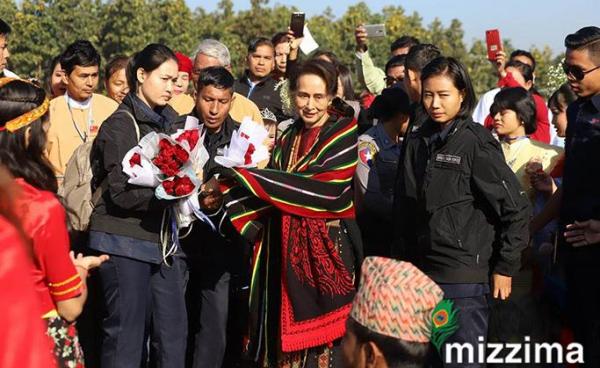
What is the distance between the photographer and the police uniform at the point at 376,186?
6395 mm

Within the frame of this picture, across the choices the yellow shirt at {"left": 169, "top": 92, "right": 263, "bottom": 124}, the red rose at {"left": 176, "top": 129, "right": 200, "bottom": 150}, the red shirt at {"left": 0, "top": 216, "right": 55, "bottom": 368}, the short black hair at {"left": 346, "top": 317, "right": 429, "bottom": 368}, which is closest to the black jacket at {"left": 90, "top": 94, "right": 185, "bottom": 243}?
the red rose at {"left": 176, "top": 129, "right": 200, "bottom": 150}

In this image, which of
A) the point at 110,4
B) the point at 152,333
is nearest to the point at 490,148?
the point at 152,333

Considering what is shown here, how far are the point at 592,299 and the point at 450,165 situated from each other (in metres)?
1.06

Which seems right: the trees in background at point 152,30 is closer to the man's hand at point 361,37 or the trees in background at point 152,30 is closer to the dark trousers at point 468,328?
the man's hand at point 361,37

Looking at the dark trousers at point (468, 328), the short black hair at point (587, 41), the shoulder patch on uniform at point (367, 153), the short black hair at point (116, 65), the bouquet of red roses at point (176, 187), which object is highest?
the short black hair at point (587, 41)

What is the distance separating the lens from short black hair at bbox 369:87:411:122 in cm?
663

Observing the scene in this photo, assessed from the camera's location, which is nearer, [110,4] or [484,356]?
[484,356]

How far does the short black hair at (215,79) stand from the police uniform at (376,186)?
1.06 meters

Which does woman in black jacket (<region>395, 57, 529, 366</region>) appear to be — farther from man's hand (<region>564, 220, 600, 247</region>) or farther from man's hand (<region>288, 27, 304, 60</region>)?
man's hand (<region>288, 27, 304, 60</region>)

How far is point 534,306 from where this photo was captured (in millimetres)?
6082

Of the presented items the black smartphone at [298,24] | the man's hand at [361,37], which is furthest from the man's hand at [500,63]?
the black smartphone at [298,24]

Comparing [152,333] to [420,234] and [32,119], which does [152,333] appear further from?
[32,119]

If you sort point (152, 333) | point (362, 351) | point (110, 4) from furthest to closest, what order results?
point (110, 4), point (152, 333), point (362, 351)

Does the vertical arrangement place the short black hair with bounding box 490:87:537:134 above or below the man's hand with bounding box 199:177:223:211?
above
